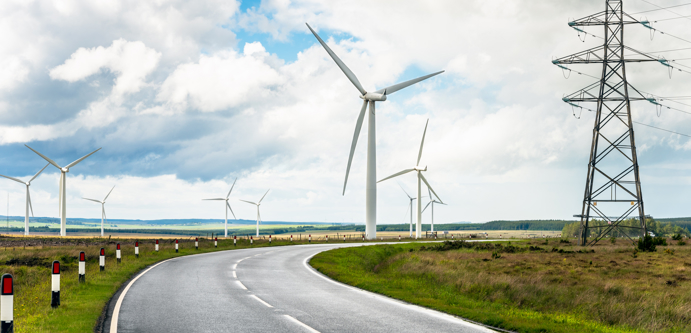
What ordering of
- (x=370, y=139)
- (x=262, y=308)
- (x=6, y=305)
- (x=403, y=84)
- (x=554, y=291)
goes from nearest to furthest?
1. (x=6, y=305)
2. (x=262, y=308)
3. (x=554, y=291)
4. (x=370, y=139)
5. (x=403, y=84)

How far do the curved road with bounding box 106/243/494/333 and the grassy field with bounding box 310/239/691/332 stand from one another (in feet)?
4.34

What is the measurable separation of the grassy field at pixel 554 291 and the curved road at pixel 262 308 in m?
1.32

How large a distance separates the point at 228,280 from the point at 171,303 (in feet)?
18.1

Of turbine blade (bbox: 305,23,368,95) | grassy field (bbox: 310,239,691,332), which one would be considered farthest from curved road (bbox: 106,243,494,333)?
turbine blade (bbox: 305,23,368,95)

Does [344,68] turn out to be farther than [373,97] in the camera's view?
No

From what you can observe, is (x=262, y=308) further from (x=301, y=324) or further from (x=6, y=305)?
(x=6, y=305)

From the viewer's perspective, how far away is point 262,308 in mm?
12469

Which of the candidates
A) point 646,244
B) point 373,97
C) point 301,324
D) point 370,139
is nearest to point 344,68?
point 373,97

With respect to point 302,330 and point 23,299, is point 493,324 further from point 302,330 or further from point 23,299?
point 23,299

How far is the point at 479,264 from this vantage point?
2820 cm

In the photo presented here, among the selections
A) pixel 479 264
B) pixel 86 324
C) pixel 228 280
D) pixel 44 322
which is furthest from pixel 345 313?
pixel 479 264

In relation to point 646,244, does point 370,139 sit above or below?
above

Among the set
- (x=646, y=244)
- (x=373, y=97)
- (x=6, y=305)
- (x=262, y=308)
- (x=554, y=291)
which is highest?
(x=373, y=97)

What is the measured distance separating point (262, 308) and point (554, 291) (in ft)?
36.3
